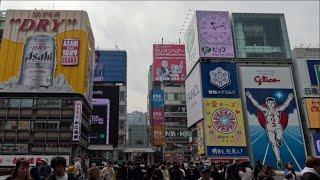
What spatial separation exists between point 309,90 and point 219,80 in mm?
12237

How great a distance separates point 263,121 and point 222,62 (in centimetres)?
921

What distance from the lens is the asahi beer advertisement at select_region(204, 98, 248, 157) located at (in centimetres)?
4588

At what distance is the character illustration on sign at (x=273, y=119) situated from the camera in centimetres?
4778

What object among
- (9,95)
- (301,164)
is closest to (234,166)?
(301,164)

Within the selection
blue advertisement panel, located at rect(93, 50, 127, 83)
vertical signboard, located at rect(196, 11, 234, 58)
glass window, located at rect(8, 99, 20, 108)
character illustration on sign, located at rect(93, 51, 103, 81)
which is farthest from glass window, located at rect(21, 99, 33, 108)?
character illustration on sign, located at rect(93, 51, 103, 81)

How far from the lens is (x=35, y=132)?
50.1 m

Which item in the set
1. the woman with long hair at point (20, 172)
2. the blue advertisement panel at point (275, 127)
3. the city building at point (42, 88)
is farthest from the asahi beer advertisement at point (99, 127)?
the woman with long hair at point (20, 172)

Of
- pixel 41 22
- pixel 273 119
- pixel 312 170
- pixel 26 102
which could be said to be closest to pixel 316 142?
pixel 273 119

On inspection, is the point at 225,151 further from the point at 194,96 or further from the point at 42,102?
the point at 42,102

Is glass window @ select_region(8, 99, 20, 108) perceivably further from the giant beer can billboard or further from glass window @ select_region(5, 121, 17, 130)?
glass window @ select_region(5, 121, 17, 130)

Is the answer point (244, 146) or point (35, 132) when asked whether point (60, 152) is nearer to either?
point (35, 132)

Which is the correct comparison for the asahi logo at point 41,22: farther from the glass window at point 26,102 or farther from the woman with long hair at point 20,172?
the woman with long hair at point 20,172

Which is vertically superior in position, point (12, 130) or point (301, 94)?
point (301, 94)

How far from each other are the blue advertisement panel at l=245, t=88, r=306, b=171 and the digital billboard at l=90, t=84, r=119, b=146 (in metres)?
27.9
